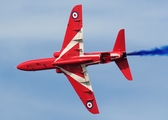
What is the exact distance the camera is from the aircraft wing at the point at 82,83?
7719 centimetres

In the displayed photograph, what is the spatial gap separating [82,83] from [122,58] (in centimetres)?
677

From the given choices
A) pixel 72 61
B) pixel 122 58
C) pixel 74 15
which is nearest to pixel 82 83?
pixel 72 61

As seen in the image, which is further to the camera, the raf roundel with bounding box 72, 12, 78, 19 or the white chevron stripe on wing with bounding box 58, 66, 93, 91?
the white chevron stripe on wing with bounding box 58, 66, 93, 91

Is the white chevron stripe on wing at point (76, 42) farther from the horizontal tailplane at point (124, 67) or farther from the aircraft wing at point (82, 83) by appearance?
the horizontal tailplane at point (124, 67)

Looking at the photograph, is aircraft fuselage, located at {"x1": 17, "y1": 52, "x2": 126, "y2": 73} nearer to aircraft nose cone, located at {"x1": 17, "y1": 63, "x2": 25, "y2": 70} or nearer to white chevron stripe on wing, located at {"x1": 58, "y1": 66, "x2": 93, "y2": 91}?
aircraft nose cone, located at {"x1": 17, "y1": 63, "x2": 25, "y2": 70}

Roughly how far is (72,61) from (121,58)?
20.6 ft

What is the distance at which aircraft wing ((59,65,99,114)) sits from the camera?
7719cm

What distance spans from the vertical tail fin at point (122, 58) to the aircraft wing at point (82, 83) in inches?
194

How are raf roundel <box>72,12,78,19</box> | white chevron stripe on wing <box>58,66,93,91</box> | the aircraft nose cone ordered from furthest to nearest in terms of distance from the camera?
1. the aircraft nose cone
2. white chevron stripe on wing <box>58,66,93,91</box>
3. raf roundel <box>72,12,78,19</box>

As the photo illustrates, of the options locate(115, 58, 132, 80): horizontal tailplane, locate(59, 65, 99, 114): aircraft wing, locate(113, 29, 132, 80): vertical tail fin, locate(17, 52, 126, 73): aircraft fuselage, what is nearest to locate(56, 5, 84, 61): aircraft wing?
locate(17, 52, 126, 73): aircraft fuselage

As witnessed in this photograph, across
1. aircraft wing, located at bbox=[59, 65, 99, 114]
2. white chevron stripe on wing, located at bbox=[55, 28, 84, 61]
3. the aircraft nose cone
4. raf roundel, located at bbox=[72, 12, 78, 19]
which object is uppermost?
raf roundel, located at bbox=[72, 12, 78, 19]

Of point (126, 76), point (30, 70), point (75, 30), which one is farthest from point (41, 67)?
point (126, 76)

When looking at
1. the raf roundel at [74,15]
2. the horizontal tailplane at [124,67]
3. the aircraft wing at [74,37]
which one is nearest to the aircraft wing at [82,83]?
the aircraft wing at [74,37]

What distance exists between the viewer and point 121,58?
245 feet
